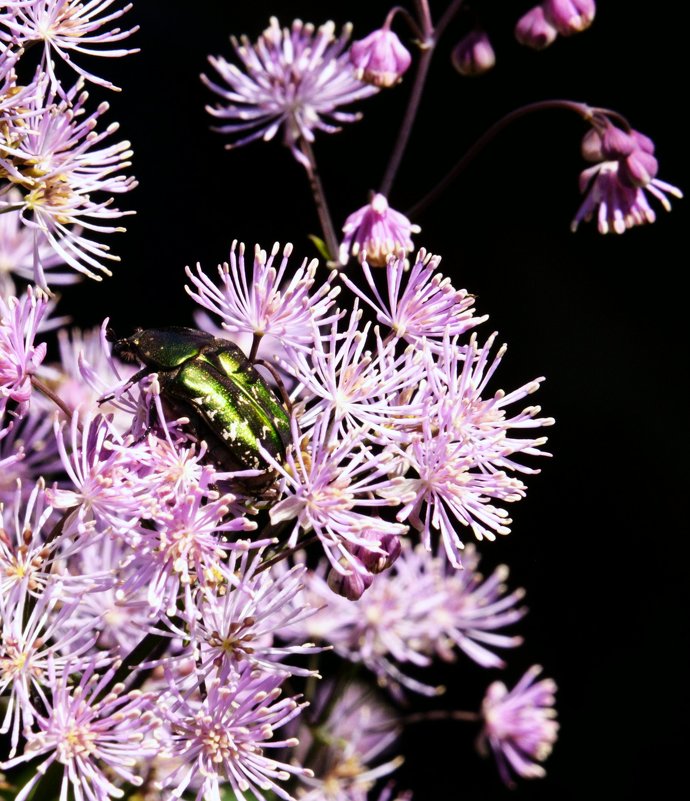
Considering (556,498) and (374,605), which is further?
(556,498)

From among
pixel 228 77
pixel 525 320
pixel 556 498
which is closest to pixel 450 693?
pixel 556 498

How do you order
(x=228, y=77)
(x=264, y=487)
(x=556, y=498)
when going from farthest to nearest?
(x=556, y=498), (x=228, y=77), (x=264, y=487)

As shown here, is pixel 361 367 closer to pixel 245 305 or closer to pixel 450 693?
pixel 245 305

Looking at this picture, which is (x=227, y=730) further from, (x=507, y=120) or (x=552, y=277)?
(x=552, y=277)

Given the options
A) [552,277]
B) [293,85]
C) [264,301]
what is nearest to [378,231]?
[264,301]

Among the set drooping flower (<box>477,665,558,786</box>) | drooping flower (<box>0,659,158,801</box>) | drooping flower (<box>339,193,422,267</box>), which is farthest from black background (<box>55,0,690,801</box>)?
drooping flower (<box>0,659,158,801</box>)

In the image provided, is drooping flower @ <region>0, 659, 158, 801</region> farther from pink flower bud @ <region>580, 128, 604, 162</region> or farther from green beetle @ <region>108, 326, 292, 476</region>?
pink flower bud @ <region>580, 128, 604, 162</region>

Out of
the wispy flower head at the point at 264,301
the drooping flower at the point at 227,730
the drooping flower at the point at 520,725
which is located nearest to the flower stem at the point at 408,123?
the wispy flower head at the point at 264,301
